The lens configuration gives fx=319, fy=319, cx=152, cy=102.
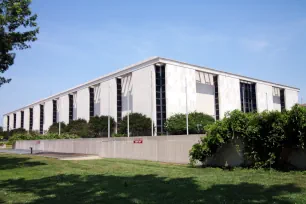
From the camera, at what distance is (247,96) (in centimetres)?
7806

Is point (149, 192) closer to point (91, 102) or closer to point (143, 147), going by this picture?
point (143, 147)

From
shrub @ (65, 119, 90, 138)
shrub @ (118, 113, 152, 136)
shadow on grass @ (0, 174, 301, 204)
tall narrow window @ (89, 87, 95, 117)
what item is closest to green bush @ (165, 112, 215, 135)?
shrub @ (118, 113, 152, 136)

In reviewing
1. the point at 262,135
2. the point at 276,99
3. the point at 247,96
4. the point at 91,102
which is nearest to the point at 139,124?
the point at 91,102

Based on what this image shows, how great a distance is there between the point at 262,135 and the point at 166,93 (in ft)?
149

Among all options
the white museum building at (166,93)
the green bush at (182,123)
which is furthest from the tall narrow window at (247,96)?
the green bush at (182,123)

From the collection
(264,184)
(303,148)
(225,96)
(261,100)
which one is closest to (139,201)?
(264,184)

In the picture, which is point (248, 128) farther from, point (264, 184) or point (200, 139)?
point (264, 184)

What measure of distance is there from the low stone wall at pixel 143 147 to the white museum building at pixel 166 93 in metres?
16.7

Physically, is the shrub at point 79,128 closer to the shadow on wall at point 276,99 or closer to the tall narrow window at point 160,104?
the tall narrow window at point 160,104

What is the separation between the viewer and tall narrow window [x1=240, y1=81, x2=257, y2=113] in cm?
7681

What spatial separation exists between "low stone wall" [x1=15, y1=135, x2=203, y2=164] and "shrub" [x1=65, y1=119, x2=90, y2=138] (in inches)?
1174

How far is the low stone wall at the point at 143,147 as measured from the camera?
69.0 feet

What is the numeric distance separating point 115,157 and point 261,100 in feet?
197

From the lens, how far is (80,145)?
3638 centimetres
